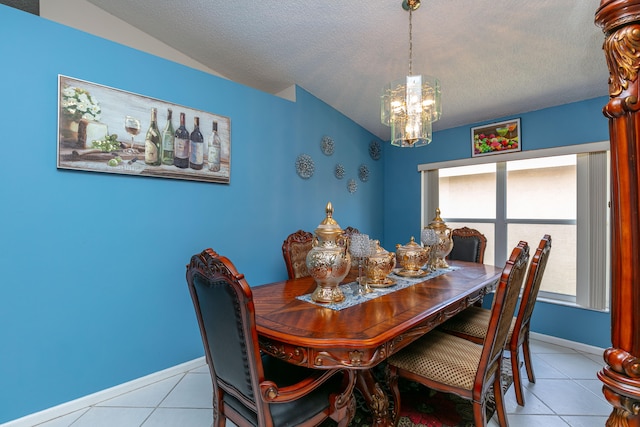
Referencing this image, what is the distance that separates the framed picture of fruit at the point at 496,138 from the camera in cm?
321

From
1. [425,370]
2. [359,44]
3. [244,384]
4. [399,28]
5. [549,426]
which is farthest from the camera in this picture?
[359,44]

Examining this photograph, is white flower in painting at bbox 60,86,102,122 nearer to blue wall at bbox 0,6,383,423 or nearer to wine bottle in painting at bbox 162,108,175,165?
blue wall at bbox 0,6,383,423

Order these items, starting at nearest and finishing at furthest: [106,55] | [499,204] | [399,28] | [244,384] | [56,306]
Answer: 1. [244,384]
2. [56,306]
3. [106,55]
4. [399,28]
5. [499,204]

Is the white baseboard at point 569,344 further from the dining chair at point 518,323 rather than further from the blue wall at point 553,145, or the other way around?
the dining chair at point 518,323

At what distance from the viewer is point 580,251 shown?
2885 mm

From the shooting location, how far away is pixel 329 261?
151 cm

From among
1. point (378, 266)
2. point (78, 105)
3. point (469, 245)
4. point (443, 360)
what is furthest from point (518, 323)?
point (78, 105)

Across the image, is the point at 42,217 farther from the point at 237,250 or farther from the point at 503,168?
the point at 503,168

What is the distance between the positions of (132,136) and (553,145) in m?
3.76

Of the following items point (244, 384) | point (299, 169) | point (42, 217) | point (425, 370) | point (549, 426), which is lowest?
point (549, 426)

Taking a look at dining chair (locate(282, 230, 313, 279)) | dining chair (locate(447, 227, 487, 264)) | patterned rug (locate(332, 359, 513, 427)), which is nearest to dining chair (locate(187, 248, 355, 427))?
patterned rug (locate(332, 359, 513, 427))

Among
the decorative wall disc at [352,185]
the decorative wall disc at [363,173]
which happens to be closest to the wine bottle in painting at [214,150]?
the decorative wall disc at [352,185]

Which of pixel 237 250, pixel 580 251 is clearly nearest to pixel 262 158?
pixel 237 250

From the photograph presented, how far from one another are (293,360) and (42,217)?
1.77 metres
